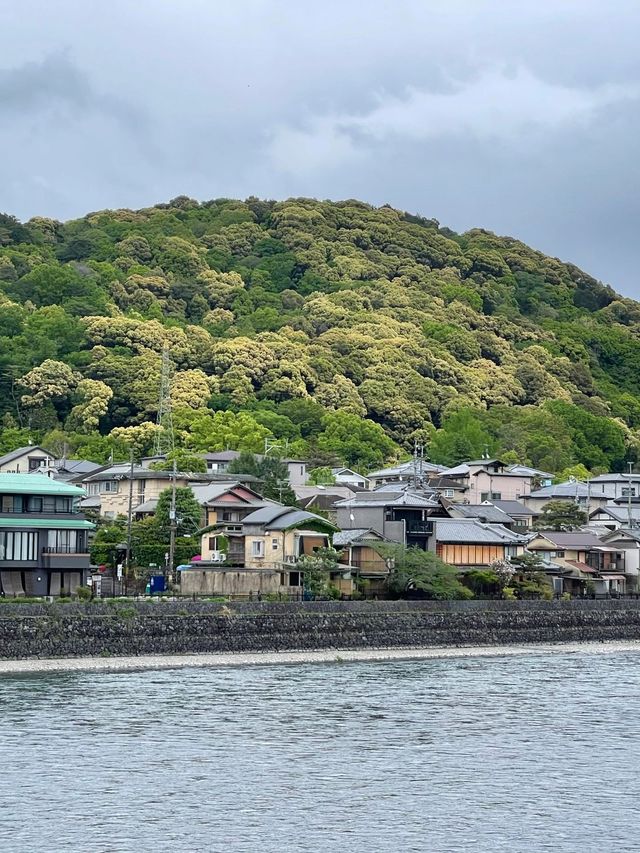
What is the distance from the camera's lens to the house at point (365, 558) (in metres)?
55.9

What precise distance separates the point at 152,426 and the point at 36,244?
71.5 metres

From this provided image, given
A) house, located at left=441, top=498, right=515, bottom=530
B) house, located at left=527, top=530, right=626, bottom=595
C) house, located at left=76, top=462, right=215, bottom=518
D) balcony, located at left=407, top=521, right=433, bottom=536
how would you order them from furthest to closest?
house, located at left=76, top=462, right=215, bottom=518
house, located at left=441, top=498, right=515, bottom=530
house, located at left=527, top=530, right=626, bottom=595
balcony, located at left=407, top=521, right=433, bottom=536

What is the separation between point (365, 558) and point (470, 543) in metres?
6.70

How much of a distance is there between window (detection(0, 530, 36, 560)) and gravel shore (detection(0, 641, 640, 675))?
8168 millimetres

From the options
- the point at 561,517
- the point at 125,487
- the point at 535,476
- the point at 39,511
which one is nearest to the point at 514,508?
the point at 561,517

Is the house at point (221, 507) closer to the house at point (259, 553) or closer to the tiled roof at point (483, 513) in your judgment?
the house at point (259, 553)

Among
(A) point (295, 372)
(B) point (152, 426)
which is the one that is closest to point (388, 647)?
(B) point (152, 426)

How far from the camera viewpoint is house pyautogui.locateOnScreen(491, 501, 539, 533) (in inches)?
2987

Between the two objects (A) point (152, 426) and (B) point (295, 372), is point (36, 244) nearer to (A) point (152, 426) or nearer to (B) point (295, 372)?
(B) point (295, 372)

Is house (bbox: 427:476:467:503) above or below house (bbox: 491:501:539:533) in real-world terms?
above

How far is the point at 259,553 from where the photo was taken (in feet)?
185

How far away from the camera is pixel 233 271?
523 ft

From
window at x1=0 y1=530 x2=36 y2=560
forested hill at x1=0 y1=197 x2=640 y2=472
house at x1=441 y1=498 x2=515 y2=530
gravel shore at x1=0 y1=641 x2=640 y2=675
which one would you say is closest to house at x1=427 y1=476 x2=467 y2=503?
house at x1=441 y1=498 x2=515 y2=530

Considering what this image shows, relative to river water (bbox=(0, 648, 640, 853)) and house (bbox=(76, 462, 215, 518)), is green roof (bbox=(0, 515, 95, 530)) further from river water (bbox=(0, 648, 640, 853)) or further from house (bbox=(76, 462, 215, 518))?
house (bbox=(76, 462, 215, 518))
